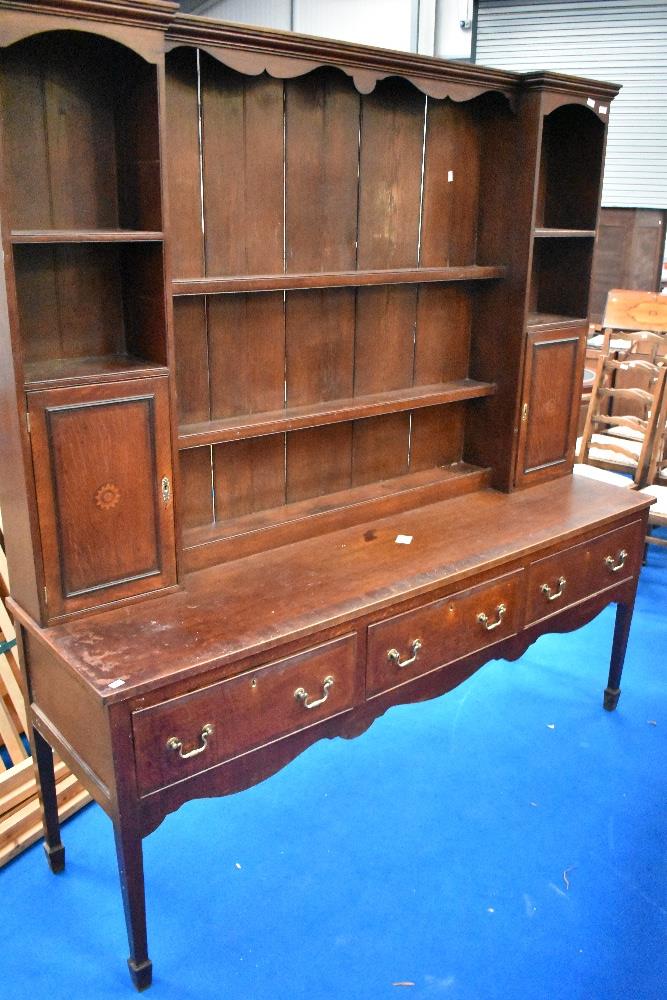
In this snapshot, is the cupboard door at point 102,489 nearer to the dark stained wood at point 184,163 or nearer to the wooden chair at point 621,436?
the dark stained wood at point 184,163

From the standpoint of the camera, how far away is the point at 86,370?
2.06m

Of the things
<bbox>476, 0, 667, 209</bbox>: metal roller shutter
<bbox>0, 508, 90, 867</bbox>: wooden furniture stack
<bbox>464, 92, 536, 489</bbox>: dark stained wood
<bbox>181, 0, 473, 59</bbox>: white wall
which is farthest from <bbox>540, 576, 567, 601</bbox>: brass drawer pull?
<bbox>181, 0, 473, 59</bbox>: white wall

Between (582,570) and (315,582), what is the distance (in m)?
1.09

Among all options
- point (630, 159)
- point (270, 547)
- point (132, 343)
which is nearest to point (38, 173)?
point (132, 343)

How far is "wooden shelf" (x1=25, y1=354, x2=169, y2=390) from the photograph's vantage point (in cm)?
Answer: 193

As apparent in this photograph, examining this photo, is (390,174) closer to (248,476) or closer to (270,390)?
(270,390)

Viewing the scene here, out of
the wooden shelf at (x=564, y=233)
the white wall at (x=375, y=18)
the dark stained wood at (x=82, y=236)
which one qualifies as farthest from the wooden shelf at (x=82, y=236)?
the white wall at (x=375, y=18)

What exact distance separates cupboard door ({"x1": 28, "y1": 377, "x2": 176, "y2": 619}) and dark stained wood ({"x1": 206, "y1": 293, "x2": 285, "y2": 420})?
1.15ft

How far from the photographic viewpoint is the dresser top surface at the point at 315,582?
6.50 feet

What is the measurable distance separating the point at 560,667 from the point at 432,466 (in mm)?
1128

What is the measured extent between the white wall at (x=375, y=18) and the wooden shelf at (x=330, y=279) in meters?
4.41

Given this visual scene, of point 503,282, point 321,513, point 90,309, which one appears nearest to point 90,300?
point 90,309

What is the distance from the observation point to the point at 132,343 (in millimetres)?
2236

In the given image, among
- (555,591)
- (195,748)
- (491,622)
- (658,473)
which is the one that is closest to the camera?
(195,748)
